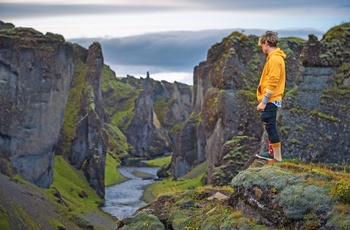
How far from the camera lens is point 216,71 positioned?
93562 millimetres

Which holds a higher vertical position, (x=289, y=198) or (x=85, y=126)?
(x=289, y=198)

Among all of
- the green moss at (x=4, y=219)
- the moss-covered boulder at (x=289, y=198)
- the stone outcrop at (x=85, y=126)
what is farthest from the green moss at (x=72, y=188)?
the moss-covered boulder at (x=289, y=198)

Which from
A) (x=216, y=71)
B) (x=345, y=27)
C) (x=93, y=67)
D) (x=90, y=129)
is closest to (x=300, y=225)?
(x=345, y=27)

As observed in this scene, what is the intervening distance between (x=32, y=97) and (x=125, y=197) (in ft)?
125

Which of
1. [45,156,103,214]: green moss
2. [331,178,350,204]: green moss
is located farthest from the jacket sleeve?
[45,156,103,214]: green moss

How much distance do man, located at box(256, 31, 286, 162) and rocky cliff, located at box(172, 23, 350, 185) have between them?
16077mm

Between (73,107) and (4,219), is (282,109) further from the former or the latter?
(73,107)

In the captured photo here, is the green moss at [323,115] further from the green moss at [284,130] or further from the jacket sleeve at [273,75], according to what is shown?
the jacket sleeve at [273,75]

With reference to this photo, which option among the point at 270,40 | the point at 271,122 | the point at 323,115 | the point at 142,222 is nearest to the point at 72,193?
the point at 323,115

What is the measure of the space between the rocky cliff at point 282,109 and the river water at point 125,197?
1453 centimetres

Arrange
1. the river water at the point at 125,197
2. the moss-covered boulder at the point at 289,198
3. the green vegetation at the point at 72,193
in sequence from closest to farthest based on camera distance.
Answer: the moss-covered boulder at the point at 289,198 < the green vegetation at the point at 72,193 < the river water at the point at 125,197

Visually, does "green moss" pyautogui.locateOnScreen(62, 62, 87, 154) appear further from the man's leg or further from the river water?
the man's leg

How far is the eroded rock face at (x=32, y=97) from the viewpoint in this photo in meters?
119

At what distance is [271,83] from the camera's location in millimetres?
23344
